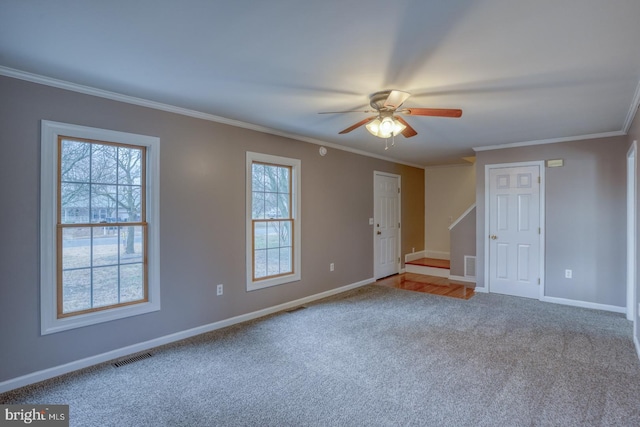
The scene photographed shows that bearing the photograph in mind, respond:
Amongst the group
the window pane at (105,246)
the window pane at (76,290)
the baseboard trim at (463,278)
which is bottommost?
the baseboard trim at (463,278)

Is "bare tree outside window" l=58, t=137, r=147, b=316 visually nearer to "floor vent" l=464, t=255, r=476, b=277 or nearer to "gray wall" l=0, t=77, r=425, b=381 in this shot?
"gray wall" l=0, t=77, r=425, b=381

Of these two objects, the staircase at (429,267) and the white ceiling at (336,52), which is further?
the staircase at (429,267)

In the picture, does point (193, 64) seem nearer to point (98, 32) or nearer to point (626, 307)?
point (98, 32)

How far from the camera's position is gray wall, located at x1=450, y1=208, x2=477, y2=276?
6.00 meters

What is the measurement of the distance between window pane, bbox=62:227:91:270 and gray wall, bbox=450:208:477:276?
561 cm

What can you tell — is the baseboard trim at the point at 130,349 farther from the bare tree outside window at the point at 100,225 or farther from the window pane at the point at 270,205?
the window pane at the point at 270,205

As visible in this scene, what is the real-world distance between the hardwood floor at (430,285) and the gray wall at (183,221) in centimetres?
70

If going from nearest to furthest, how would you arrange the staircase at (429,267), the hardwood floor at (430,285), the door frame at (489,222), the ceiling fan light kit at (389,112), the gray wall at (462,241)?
the ceiling fan light kit at (389,112) → the door frame at (489,222) → the hardwood floor at (430,285) → the gray wall at (462,241) → the staircase at (429,267)

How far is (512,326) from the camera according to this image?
12.5ft

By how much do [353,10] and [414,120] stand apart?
7.27 feet

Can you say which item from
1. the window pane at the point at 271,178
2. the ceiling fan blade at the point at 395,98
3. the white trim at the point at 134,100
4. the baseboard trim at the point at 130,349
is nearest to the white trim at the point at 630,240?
the ceiling fan blade at the point at 395,98

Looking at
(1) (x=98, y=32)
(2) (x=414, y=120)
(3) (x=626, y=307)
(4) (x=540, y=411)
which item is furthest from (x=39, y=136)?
(3) (x=626, y=307)

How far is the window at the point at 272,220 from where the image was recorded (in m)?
4.11

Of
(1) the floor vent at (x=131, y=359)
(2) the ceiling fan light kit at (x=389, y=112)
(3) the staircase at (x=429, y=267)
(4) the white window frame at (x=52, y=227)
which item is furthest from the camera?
(3) the staircase at (x=429, y=267)
